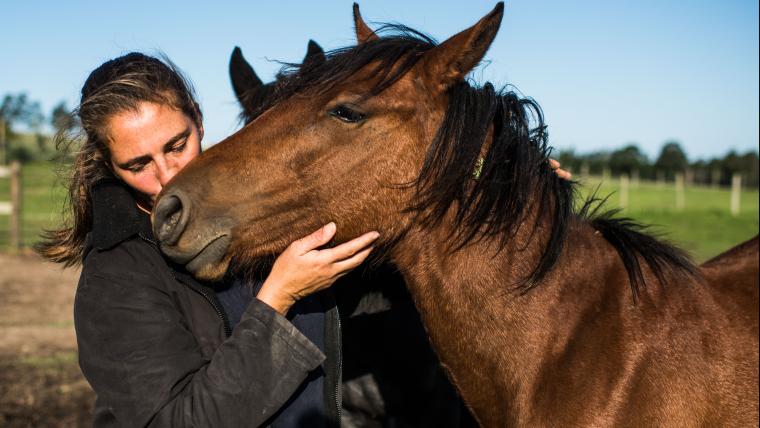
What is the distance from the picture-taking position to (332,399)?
262 centimetres

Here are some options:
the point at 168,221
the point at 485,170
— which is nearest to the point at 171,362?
the point at 168,221

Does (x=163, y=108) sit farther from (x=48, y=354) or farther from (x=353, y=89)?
(x=48, y=354)

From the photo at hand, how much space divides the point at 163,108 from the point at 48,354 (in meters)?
5.89

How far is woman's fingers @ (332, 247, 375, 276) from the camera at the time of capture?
2.34 m

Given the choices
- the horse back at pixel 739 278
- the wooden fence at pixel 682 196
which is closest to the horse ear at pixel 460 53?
the horse back at pixel 739 278

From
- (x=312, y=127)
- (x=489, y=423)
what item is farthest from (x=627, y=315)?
(x=312, y=127)

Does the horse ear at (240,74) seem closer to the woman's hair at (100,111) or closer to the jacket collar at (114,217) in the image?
the woman's hair at (100,111)

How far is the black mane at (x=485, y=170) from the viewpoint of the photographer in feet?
7.70

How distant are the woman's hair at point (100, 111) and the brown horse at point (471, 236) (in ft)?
1.35

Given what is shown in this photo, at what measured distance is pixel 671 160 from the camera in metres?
50.7

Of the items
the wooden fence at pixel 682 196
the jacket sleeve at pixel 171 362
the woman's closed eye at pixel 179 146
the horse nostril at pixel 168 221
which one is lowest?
the wooden fence at pixel 682 196

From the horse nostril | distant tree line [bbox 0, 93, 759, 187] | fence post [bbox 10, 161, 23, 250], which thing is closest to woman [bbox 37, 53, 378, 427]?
the horse nostril

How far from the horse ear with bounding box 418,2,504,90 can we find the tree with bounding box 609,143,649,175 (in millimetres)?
63173

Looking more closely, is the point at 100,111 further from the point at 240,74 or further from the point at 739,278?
the point at 739,278
